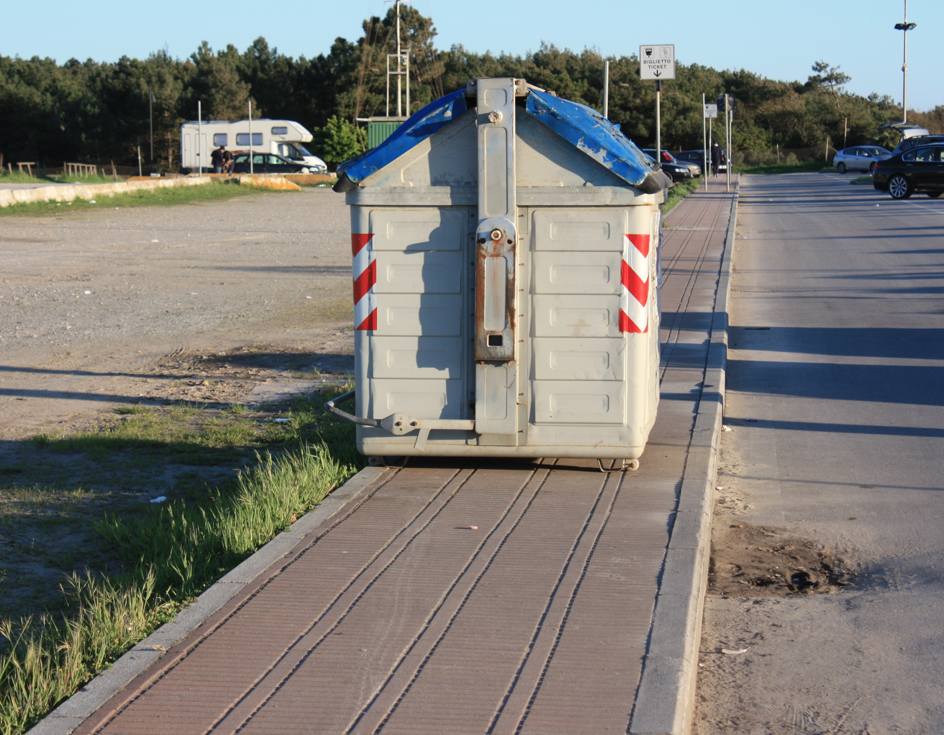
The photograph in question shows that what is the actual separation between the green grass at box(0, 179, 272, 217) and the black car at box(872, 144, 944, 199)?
24.2 metres

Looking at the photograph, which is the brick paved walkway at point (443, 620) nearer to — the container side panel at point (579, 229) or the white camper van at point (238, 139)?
the container side panel at point (579, 229)

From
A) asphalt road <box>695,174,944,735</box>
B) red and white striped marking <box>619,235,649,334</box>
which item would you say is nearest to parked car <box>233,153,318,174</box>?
asphalt road <box>695,174,944,735</box>

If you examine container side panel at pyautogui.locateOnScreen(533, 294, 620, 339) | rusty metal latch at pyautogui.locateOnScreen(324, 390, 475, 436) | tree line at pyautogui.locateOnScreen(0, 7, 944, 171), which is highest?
tree line at pyautogui.locateOnScreen(0, 7, 944, 171)

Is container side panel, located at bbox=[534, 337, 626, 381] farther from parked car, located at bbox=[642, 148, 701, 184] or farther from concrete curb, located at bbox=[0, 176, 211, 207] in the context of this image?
parked car, located at bbox=[642, 148, 701, 184]

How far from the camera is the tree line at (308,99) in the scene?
252 feet

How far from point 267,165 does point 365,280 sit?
50.9 metres

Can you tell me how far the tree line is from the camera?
7669 centimetres

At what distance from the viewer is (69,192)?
34.2 metres

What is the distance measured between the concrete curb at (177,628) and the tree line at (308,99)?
65.6 metres

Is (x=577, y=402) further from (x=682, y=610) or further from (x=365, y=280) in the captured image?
(x=682, y=610)

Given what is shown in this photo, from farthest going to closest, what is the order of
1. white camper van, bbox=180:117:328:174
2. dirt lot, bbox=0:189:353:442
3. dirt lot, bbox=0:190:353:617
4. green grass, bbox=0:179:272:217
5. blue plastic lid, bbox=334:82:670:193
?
white camper van, bbox=180:117:328:174 → green grass, bbox=0:179:272:217 → dirt lot, bbox=0:189:353:442 → dirt lot, bbox=0:190:353:617 → blue plastic lid, bbox=334:82:670:193

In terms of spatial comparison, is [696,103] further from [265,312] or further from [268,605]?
[268,605]

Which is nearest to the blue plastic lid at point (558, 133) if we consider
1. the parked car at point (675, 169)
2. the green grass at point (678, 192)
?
the green grass at point (678, 192)

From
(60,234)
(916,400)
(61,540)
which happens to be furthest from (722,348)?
(60,234)
